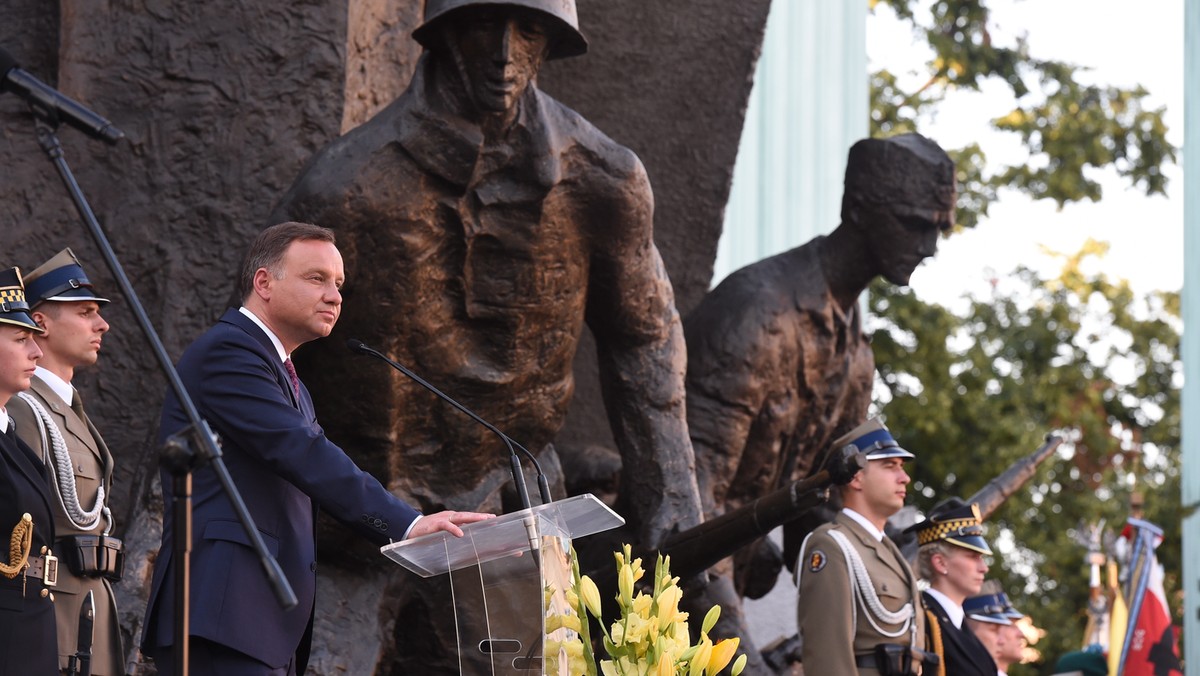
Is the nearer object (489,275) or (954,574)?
(489,275)

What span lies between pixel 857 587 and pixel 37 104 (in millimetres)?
3505

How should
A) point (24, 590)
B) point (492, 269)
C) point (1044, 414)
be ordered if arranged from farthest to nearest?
point (1044, 414) < point (492, 269) < point (24, 590)

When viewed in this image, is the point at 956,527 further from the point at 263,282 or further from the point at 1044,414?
the point at 1044,414

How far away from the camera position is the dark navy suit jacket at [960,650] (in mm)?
6980

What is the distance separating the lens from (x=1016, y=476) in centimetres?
929

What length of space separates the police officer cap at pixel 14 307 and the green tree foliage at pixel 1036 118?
14887 millimetres

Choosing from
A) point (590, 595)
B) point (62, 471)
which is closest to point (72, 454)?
point (62, 471)

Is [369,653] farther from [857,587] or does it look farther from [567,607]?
[567,607]

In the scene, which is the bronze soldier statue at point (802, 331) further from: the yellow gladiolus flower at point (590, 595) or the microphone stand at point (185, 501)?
the microphone stand at point (185, 501)

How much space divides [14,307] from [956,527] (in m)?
4.03

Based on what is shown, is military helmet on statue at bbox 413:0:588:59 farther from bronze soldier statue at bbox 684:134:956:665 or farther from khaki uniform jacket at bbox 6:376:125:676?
bronze soldier statue at bbox 684:134:956:665

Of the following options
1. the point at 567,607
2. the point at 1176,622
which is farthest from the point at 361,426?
the point at 1176,622

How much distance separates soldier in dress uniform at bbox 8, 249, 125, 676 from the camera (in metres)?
4.96

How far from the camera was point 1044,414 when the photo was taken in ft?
64.4
